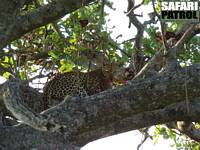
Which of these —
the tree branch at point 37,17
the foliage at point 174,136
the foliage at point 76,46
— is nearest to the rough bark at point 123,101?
the tree branch at point 37,17

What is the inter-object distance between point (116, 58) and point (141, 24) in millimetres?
529

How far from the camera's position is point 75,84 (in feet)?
15.1

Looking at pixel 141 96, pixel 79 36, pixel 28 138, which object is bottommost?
pixel 28 138

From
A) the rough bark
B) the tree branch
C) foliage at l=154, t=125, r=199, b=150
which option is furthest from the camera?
foliage at l=154, t=125, r=199, b=150

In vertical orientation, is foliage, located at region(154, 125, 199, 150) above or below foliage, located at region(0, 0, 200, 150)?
below

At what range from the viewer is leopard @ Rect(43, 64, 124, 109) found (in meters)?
4.47

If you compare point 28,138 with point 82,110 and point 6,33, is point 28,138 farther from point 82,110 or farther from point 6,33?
point 6,33

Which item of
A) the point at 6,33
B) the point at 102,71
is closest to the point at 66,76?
the point at 102,71

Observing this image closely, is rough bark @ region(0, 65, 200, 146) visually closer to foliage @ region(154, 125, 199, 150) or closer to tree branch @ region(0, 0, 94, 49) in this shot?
tree branch @ region(0, 0, 94, 49)

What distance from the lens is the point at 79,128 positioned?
299 cm

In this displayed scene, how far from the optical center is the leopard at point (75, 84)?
447 centimetres

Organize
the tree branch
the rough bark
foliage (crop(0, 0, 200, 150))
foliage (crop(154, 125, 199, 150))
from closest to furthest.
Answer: the rough bark
the tree branch
foliage (crop(0, 0, 200, 150))
foliage (crop(154, 125, 199, 150))

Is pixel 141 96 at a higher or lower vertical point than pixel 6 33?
lower

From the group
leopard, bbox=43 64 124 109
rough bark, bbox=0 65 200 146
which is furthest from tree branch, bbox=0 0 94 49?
leopard, bbox=43 64 124 109
